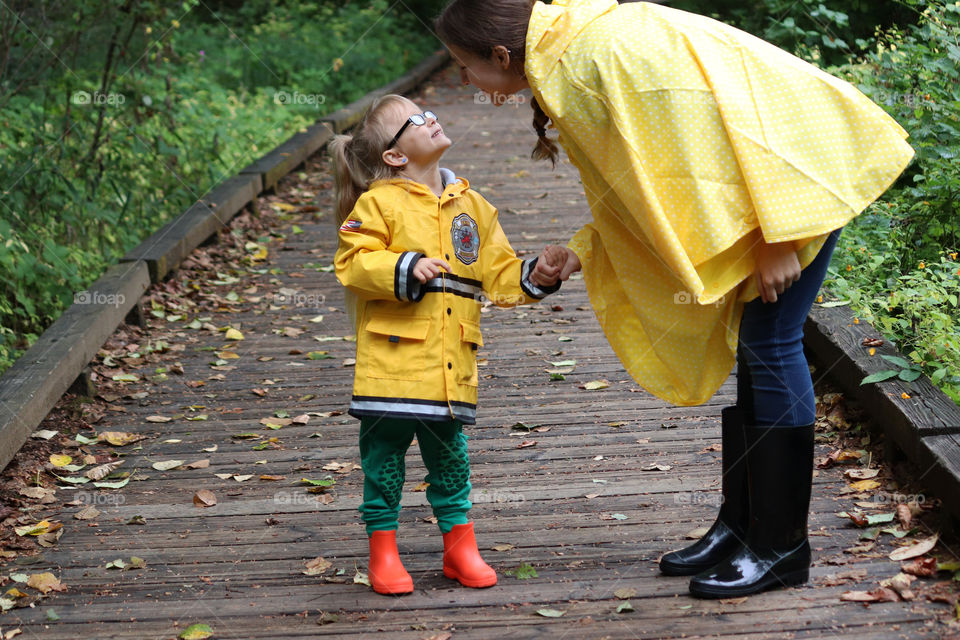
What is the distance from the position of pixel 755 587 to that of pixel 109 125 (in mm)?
7445

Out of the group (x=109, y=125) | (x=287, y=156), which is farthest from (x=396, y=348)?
(x=287, y=156)

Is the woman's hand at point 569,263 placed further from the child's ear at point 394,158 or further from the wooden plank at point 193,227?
the wooden plank at point 193,227

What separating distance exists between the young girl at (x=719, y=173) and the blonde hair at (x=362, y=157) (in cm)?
34

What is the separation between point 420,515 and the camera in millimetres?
3949

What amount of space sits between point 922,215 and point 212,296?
4271 millimetres

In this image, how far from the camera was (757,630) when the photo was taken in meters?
2.92

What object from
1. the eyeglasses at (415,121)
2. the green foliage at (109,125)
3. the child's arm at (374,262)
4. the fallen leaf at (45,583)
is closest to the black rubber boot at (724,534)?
the child's arm at (374,262)

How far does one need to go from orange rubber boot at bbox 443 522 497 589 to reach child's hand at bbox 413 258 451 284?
0.81 meters

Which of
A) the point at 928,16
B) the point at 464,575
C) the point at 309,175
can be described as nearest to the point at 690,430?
the point at 464,575

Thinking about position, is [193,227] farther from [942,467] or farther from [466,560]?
[942,467]

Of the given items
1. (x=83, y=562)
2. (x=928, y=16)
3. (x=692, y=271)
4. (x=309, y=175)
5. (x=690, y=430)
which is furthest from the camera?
(x=309, y=175)

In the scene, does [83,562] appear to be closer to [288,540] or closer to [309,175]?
[288,540]

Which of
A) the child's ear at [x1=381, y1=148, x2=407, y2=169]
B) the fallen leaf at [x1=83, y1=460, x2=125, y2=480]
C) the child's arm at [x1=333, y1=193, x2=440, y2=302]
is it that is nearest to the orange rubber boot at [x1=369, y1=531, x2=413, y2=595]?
the child's arm at [x1=333, y1=193, x2=440, y2=302]

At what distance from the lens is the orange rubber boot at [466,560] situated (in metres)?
3.32
